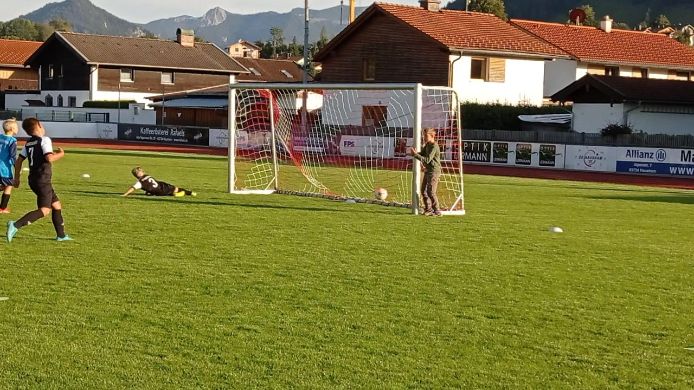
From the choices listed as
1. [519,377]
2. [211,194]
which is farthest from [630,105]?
[519,377]

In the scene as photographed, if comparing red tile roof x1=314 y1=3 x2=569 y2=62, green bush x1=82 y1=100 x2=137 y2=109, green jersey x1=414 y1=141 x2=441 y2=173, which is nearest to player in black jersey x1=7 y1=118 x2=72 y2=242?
green jersey x1=414 y1=141 x2=441 y2=173

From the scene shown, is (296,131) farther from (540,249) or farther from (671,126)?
(671,126)

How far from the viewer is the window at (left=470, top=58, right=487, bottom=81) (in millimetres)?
49938

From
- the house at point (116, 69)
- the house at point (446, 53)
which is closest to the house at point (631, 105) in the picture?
the house at point (446, 53)

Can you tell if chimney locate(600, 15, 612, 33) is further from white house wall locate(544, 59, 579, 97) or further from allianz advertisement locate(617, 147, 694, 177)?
allianz advertisement locate(617, 147, 694, 177)

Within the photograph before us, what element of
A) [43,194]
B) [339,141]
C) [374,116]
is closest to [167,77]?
[374,116]

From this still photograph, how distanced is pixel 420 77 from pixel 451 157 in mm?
24727

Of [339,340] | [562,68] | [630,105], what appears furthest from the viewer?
[562,68]

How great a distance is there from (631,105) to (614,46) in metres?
12.7

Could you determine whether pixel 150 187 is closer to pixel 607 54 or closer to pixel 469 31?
pixel 469 31

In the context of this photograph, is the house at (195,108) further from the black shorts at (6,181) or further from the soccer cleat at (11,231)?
the soccer cleat at (11,231)

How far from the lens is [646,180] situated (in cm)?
3403

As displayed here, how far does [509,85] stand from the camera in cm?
5109

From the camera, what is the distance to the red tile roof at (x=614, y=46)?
53.3m
